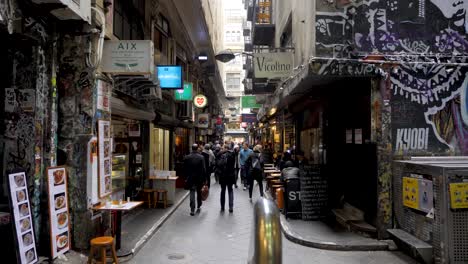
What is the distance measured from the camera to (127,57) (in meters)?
7.60

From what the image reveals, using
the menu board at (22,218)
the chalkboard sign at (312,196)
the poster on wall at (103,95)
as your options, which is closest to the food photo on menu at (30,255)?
the menu board at (22,218)

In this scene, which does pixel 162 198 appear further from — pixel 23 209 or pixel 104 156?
pixel 23 209

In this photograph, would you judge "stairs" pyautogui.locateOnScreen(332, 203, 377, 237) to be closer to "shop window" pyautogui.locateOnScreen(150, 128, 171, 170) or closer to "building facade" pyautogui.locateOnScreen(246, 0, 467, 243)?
"building facade" pyautogui.locateOnScreen(246, 0, 467, 243)

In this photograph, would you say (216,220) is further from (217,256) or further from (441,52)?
(441,52)

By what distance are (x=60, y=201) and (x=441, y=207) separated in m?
6.18

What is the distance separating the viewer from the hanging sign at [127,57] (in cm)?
752

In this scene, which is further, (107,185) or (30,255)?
(107,185)

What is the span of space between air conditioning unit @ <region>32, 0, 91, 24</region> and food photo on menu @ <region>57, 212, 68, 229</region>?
10.3 ft

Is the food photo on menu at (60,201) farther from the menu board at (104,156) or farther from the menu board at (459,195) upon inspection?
the menu board at (459,195)

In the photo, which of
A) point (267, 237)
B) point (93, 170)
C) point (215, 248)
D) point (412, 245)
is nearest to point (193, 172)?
point (215, 248)

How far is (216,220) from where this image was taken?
1014 cm

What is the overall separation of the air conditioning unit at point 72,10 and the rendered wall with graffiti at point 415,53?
4850mm

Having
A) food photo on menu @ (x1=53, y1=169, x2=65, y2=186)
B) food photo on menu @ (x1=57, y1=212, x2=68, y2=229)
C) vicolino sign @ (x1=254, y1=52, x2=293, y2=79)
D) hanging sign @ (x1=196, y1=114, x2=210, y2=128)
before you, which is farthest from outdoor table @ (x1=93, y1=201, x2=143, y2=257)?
hanging sign @ (x1=196, y1=114, x2=210, y2=128)

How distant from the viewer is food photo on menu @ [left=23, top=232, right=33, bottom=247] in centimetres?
511
